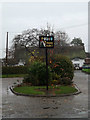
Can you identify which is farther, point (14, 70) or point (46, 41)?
point (14, 70)

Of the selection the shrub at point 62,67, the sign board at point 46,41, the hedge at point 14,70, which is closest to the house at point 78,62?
the hedge at point 14,70

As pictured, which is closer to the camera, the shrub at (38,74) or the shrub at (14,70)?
the shrub at (38,74)

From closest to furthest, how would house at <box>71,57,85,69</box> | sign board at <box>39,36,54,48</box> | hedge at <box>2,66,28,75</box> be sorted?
sign board at <box>39,36,54,48</box> → hedge at <box>2,66,28,75</box> → house at <box>71,57,85,69</box>

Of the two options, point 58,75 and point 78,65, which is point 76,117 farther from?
point 78,65

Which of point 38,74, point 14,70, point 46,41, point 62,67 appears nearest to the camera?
point 46,41

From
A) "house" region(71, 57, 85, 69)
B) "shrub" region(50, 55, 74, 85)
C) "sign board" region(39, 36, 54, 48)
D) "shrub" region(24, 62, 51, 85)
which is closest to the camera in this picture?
"sign board" region(39, 36, 54, 48)

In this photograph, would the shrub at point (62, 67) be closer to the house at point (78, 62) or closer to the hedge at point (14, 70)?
the hedge at point (14, 70)

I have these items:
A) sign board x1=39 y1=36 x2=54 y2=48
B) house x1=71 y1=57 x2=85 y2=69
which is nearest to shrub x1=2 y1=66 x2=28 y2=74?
sign board x1=39 y1=36 x2=54 y2=48

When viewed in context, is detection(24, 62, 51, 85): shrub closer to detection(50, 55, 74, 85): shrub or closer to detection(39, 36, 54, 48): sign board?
detection(50, 55, 74, 85): shrub

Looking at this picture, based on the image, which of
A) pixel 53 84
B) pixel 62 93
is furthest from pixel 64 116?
pixel 53 84

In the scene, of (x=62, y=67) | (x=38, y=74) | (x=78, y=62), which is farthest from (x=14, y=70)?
(x=78, y=62)

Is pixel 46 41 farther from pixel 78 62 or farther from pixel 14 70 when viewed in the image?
pixel 78 62

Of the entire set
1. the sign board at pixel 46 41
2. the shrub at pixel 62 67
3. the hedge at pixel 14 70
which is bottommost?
the hedge at pixel 14 70

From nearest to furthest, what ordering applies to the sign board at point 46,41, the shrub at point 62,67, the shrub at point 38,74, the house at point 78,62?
the sign board at point 46,41 < the shrub at point 38,74 < the shrub at point 62,67 < the house at point 78,62
